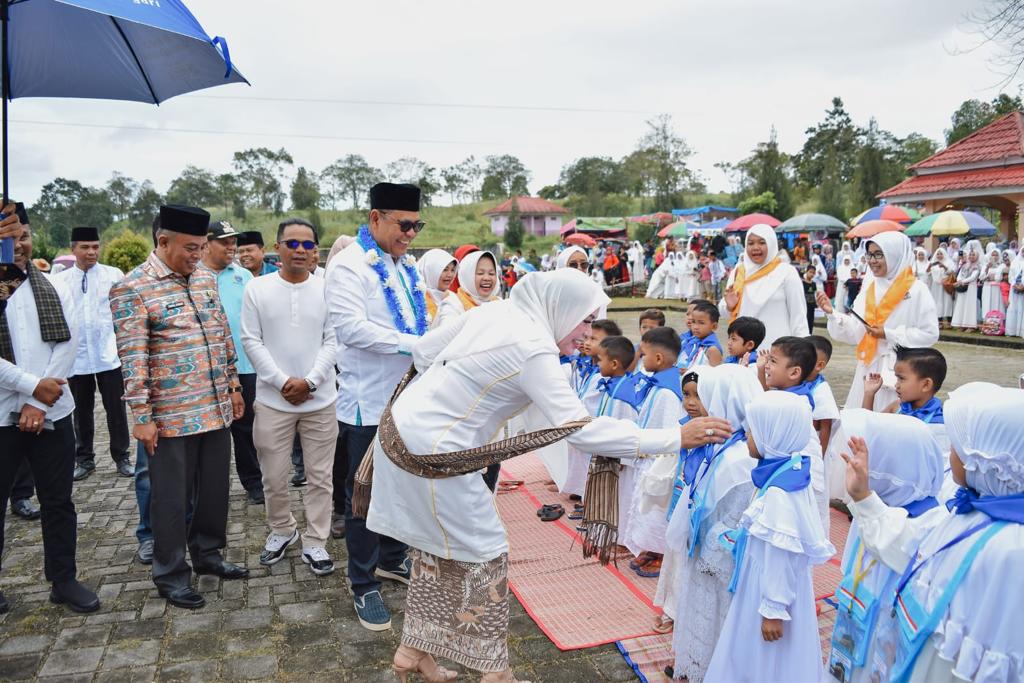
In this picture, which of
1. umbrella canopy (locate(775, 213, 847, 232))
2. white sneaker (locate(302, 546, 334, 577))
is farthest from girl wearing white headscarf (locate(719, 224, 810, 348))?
umbrella canopy (locate(775, 213, 847, 232))

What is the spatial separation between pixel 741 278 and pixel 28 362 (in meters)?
5.15

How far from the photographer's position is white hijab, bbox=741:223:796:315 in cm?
589

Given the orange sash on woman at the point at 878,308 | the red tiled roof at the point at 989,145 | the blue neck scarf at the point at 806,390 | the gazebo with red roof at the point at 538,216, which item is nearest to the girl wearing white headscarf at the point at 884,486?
the blue neck scarf at the point at 806,390

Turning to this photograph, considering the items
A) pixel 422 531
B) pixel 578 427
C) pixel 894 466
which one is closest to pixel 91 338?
pixel 422 531

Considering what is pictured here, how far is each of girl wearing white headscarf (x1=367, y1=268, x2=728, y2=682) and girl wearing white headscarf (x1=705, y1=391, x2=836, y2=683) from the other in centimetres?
41

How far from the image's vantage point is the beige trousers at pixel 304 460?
15.0ft

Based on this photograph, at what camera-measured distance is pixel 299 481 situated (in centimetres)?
628

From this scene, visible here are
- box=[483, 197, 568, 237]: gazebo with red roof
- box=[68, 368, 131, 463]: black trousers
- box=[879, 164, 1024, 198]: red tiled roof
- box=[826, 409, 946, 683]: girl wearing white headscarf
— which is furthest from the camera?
box=[483, 197, 568, 237]: gazebo with red roof

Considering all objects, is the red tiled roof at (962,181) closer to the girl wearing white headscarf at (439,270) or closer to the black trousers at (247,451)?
the girl wearing white headscarf at (439,270)

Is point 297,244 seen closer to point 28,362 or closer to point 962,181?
point 28,362

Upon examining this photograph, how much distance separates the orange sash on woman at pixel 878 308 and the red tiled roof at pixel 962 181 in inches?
572

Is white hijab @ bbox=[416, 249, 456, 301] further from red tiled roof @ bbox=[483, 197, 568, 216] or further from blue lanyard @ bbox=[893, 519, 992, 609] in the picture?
red tiled roof @ bbox=[483, 197, 568, 216]

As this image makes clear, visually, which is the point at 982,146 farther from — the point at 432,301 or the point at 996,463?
the point at 996,463

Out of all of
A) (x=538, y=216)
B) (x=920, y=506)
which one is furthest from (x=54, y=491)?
(x=538, y=216)
